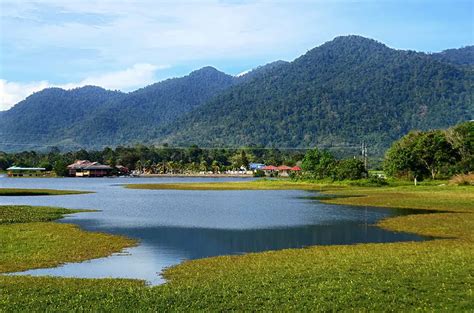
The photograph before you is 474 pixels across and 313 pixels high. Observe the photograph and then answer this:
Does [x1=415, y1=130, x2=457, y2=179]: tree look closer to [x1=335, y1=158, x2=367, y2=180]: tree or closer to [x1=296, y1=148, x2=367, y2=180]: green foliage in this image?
[x1=335, y1=158, x2=367, y2=180]: tree

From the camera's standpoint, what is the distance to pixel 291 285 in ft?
69.5

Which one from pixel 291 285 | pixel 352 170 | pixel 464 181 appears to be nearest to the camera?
pixel 291 285

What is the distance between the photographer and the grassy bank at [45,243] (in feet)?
96.0

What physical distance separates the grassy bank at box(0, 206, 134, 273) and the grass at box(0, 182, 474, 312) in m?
5.86

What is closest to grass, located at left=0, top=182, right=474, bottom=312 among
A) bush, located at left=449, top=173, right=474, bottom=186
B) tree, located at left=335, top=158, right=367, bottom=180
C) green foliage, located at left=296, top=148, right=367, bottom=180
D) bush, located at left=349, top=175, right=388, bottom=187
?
bush, located at left=449, top=173, right=474, bottom=186

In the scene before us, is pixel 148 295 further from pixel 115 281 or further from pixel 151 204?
pixel 151 204

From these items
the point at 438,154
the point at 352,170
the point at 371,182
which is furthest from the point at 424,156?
the point at 352,170

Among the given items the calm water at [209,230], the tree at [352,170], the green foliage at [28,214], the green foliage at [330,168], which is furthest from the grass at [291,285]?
the green foliage at [330,168]

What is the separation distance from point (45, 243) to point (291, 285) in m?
19.6

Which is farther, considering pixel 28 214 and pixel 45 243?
pixel 28 214

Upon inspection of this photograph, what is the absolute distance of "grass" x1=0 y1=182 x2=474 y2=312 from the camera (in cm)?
1827

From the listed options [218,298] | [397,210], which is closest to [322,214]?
[397,210]

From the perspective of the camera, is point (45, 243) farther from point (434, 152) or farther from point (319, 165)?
point (319, 165)

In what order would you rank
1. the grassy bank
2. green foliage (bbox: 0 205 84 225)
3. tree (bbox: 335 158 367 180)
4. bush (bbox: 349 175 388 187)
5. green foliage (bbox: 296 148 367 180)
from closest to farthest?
the grassy bank, green foliage (bbox: 0 205 84 225), bush (bbox: 349 175 388 187), tree (bbox: 335 158 367 180), green foliage (bbox: 296 148 367 180)
